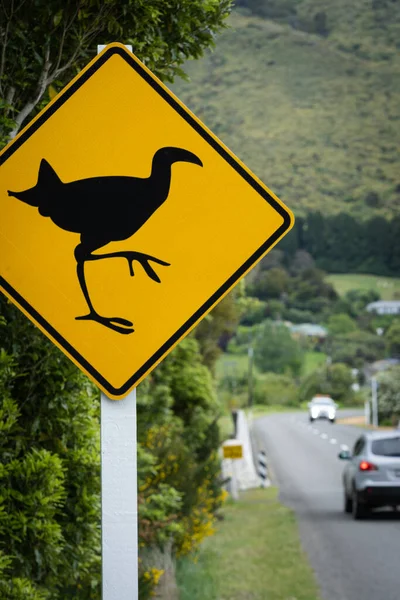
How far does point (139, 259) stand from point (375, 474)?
16.0 meters

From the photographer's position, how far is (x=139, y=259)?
340 cm

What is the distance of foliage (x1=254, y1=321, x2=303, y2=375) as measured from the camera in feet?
570

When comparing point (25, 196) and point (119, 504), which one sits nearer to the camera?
point (119, 504)

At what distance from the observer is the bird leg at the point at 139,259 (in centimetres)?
339

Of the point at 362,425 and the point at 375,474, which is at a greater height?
the point at 375,474

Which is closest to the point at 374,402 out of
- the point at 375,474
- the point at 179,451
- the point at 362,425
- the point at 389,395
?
the point at 362,425

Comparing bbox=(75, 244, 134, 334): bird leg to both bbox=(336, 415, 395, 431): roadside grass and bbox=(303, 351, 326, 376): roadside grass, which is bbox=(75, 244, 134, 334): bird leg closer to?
bbox=(336, 415, 395, 431): roadside grass

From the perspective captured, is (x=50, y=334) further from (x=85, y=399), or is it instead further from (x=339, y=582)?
(x=339, y=582)

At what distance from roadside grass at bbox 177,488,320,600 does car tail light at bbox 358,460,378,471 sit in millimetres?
1504

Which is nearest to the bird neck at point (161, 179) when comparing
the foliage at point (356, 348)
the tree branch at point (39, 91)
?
the tree branch at point (39, 91)

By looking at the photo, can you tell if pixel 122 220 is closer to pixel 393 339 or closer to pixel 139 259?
pixel 139 259

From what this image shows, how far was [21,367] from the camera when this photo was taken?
16.6 feet

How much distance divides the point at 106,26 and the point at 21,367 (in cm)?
169

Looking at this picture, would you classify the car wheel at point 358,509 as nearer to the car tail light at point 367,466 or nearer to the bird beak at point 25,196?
the car tail light at point 367,466
